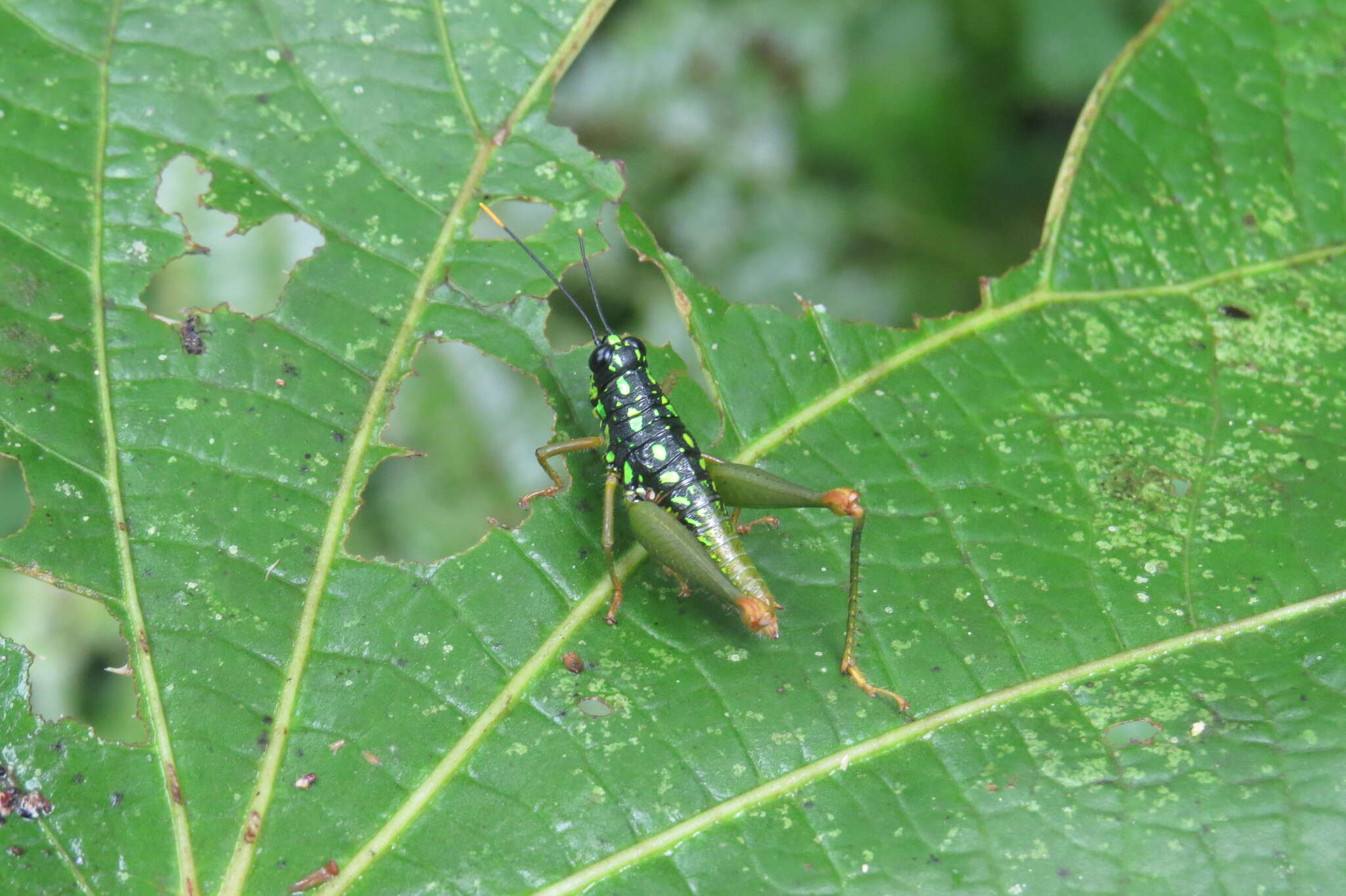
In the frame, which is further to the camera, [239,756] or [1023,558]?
[1023,558]

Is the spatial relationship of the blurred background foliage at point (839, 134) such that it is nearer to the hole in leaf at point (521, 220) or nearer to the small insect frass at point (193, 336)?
the hole in leaf at point (521, 220)

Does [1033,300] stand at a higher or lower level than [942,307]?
lower

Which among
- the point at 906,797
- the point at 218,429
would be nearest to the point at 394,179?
the point at 218,429

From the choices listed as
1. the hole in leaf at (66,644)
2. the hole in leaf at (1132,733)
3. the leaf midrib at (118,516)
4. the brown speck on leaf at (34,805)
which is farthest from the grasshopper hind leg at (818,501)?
the hole in leaf at (66,644)

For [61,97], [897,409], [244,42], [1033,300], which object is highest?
[244,42]

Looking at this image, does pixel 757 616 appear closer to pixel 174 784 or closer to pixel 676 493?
pixel 676 493

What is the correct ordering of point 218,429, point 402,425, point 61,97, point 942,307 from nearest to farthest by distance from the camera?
1. point 218,429
2. point 61,97
3. point 402,425
4. point 942,307

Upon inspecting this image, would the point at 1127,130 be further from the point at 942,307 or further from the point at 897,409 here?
the point at 942,307

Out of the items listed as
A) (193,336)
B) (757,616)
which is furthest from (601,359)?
(193,336)
